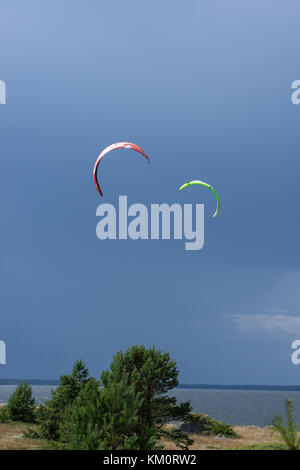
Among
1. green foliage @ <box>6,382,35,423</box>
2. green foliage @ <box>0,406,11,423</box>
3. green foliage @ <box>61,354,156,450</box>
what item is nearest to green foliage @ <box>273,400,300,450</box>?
green foliage @ <box>61,354,156,450</box>

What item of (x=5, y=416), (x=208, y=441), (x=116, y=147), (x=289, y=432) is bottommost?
(x=208, y=441)

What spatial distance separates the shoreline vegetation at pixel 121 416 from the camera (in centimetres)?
1797

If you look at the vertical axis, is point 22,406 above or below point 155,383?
below

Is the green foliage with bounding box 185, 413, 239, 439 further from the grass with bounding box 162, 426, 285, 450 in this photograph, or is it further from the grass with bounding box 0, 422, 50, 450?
the grass with bounding box 0, 422, 50, 450

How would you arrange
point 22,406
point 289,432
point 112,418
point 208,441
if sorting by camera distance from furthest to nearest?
point 22,406 → point 208,441 → point 289,432 → point 112,418

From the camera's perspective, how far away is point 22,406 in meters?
43.0

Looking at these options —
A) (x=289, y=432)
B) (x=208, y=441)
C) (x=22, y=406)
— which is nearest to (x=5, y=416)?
(x=22, y=406)

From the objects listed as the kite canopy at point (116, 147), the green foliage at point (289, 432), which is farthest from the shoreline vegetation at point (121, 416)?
the kite canopy at point (116, 147)

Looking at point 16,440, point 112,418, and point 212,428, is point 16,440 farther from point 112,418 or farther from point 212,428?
point 212,428

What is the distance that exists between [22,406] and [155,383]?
72.1 ft
